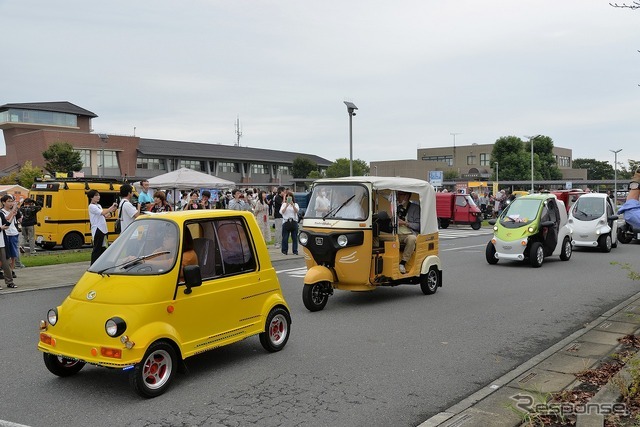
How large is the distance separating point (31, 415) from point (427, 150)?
133m

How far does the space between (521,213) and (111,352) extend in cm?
1319

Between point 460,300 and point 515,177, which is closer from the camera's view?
point 460,300

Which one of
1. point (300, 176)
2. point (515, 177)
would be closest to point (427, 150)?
point (515, 177)

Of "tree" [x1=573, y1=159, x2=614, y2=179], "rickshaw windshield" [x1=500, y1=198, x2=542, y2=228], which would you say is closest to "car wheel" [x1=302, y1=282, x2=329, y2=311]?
"rickshaw windshield" [x1=500, y1=198, x2=542, y2=228]

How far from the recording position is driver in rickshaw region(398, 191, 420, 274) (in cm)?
1095

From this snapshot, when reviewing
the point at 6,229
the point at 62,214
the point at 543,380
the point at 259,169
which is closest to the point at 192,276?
the point at 543,380

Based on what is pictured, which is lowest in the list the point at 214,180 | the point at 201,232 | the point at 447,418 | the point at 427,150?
the point at 447,418

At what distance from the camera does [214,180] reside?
21953 millimetres

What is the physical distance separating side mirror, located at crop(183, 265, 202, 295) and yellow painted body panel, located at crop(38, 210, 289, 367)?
0.37 ft

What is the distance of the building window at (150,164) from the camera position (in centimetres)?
7194

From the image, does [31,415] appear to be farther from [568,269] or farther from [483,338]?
[568,269]

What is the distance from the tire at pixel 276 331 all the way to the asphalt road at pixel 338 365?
14 centimetres

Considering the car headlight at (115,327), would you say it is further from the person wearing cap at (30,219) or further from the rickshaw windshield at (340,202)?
the person wearing cap at (30,219)

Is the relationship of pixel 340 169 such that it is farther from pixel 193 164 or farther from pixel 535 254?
pixel 535 254
